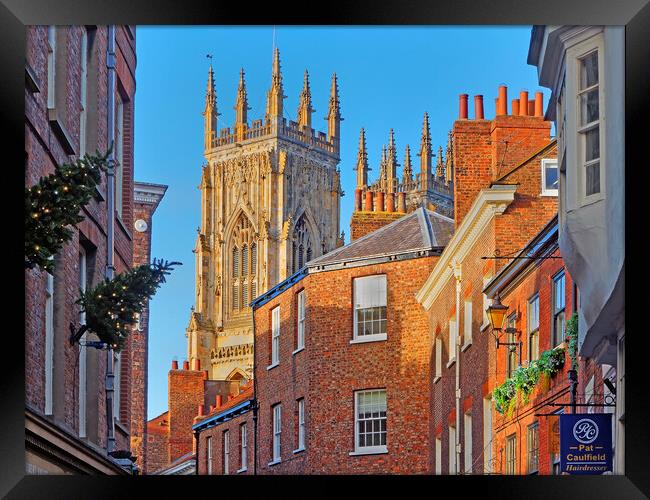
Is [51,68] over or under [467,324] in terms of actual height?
over

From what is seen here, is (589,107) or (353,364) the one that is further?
(353,364)

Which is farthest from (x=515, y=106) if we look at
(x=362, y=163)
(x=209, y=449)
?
(x=362, y=163)

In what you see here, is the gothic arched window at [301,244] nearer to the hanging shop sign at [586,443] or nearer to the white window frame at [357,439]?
the white window frame at [357,439]

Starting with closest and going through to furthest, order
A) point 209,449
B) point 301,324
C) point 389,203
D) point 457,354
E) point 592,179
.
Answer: point 592,179, point 457,354, point 301,324, point 209,449, point 389,203

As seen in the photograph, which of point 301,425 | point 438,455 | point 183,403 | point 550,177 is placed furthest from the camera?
point 183,403

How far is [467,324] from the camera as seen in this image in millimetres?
38125

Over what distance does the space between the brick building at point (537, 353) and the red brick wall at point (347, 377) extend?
12248mm

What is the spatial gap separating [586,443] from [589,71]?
15.1ft

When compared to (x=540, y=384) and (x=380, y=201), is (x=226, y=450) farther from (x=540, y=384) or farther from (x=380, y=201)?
(x=540, y=384)

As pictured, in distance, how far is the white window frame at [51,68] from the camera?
22047 millimetres

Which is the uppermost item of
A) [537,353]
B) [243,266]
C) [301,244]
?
[301,244]

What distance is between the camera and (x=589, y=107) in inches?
837
